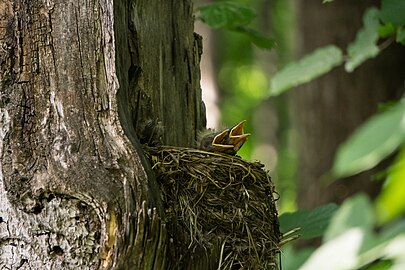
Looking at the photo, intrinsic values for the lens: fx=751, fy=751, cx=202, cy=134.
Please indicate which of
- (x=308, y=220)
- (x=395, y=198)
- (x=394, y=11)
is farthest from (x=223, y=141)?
(x=395, y=198)

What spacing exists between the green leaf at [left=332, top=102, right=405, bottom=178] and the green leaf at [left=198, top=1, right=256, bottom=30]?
3.57 metres

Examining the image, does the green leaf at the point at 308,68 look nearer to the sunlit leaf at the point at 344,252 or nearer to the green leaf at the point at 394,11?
the green leaf at the point at 394,11

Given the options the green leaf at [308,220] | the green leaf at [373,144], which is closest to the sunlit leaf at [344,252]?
the green leaf at [373,144]

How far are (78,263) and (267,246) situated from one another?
1036 mm

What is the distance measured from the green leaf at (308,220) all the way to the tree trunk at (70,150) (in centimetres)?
120

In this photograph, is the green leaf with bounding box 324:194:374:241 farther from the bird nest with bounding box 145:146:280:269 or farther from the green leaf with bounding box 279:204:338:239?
the green leaf with bounding box 279:204:338:239

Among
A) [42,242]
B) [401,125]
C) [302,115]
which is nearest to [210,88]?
[302,115]

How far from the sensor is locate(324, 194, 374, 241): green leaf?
41.6 inches

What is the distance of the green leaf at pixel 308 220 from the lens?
3674 millimetres

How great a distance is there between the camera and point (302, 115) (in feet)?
24.4

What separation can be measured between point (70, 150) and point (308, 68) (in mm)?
1389

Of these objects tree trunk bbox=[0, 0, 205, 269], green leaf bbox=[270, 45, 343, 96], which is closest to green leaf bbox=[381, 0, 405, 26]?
green leaf bbox=[270, 45, 343, 96]

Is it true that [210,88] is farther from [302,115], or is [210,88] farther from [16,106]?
[16,106]

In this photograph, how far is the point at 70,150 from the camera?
2646mm
